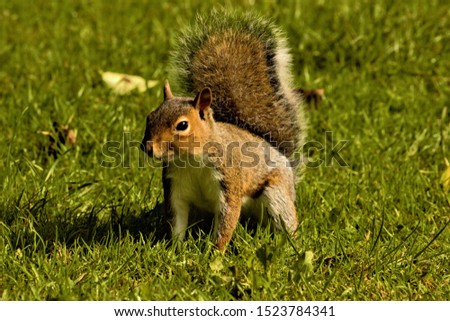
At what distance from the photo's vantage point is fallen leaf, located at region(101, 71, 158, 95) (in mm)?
3652

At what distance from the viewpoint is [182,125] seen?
7.53 feet

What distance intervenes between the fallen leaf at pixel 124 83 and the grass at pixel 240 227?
4 cm

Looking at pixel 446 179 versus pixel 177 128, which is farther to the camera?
pixel 446 179

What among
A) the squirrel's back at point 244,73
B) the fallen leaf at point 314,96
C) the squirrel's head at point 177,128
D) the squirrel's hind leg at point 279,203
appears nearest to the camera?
the squirrel's head at point 177,128

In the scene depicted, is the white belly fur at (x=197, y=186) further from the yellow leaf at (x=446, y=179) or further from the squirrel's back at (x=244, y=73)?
the yellow leaf at (x=446, y=179)

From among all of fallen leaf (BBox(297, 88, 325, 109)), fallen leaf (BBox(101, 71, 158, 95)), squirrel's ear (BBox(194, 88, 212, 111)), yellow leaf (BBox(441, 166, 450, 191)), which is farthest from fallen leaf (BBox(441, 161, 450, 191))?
fallen leaf (BBox(101, 71, 158, 95))

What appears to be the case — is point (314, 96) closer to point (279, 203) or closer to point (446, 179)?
point (446, 179)

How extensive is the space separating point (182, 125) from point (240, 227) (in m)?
0.44

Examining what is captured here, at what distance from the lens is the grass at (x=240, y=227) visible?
2.30 metres

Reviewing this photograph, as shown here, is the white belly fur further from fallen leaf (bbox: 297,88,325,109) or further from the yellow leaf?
fallen leaf (bbox: 297,88,325,109)

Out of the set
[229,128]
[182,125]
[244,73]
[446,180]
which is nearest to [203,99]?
[182,125]

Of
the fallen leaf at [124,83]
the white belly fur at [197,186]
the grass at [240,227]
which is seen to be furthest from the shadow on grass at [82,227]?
the fallen leaf at [124,83]

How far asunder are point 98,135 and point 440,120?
1.44 m
